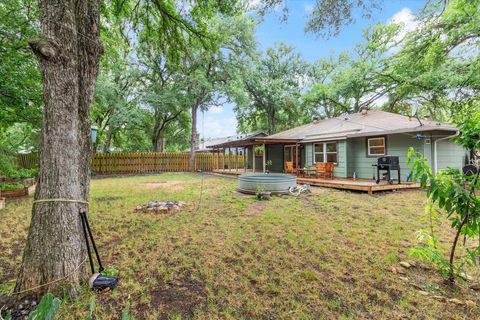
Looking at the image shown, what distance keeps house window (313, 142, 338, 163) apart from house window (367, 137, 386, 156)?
155 cm

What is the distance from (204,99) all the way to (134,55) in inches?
256

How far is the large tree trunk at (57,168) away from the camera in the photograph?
2066mm

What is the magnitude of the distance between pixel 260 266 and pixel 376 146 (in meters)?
9.84

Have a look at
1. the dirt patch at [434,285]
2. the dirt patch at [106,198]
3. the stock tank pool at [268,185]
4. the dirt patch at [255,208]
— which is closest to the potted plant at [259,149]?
the stock tank pool at [268,185]

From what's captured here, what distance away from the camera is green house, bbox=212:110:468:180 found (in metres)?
8.91

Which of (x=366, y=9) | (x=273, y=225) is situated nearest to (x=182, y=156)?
(x=273, y=225)

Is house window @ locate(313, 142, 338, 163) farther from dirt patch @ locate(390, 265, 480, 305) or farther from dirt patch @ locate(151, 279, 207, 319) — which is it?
dirt patch @ locate(151, 279, 207, 319)

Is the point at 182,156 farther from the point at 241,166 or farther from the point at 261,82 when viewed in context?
the point at 261,82

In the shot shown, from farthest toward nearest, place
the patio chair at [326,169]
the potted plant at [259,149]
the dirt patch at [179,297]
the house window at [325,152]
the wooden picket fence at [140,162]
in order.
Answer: the wooden picket fence at [140,162] < the potted plant at [259,149] < the house window at [325,152] < the patio chair at [326,169] < the dirt patch at [179,297]

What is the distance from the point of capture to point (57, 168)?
7.01ft

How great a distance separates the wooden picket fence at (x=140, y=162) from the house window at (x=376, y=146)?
9.28 m

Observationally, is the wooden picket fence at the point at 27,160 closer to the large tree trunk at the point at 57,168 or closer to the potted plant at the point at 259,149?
the potted plant at the point at 259,149

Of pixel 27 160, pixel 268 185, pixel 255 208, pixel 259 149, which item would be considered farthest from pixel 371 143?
pixel 27 160

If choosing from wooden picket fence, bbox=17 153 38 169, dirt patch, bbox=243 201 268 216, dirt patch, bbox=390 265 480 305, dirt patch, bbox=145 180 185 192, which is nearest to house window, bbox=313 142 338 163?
dirt patch, bbox=243 201 268 216
